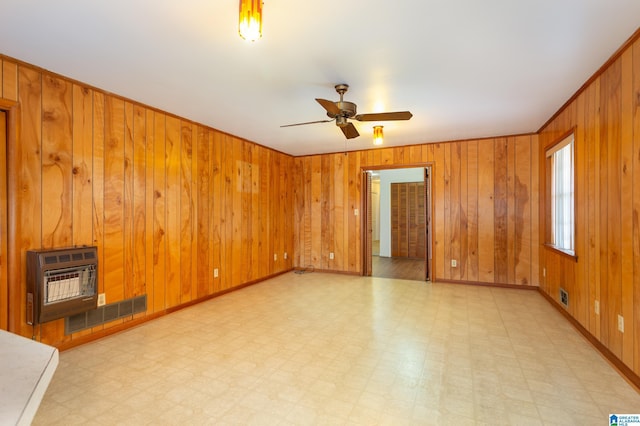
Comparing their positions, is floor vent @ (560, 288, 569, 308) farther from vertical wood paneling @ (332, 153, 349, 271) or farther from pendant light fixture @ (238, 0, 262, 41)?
pendant light fixture @ (238, 0, 262, 41)

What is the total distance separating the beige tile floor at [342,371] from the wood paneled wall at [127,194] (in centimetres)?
58

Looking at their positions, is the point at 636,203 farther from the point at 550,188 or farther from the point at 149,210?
the point at 149,210

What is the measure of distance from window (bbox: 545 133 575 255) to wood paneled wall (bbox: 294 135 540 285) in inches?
18.4

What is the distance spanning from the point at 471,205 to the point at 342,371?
3907 millimetres

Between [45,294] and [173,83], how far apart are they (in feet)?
6.92

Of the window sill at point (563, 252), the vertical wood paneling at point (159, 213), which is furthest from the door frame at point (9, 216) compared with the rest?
→ the window sill at point (563, 252)

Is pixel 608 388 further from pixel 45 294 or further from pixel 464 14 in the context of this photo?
pixel 45 294

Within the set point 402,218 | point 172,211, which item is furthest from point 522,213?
point 172,211

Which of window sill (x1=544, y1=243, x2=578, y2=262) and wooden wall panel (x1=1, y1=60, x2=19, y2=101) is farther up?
wooden wall panel (x1=1, y1=60, x2=19, y2=101)

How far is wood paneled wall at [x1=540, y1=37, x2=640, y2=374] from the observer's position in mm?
2199

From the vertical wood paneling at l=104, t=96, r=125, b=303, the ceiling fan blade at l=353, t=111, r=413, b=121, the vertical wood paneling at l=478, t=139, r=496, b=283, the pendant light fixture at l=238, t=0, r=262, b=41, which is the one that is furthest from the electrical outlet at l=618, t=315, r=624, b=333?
the vertical wood paneling at l=104, t=96, r=125, b=303

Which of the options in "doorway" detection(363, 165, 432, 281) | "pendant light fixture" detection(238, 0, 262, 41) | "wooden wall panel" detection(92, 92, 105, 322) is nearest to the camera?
"pendant light fixture" detection(238, 0, 262, 41)

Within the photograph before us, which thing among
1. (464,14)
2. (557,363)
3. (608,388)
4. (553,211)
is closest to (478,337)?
(557,363)

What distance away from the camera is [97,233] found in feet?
9.99
